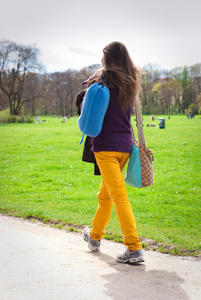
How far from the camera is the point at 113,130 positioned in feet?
11.7

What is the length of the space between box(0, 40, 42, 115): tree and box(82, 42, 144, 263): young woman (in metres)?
40.0

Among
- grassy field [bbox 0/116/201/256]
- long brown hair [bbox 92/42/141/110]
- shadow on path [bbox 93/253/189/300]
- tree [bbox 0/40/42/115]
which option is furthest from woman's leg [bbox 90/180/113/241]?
tree [bbox 0/40/42/115]

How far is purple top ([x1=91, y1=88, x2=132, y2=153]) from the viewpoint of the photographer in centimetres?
355

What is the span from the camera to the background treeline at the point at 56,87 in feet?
145

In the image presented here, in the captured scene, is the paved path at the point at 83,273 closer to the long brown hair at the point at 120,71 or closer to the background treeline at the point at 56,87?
the long brown hair at the point at 120,71

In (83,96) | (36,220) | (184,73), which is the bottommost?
(36,220)

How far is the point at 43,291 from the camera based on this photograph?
9.55 ft

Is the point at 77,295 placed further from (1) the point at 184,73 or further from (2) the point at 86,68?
(2) the point at 86,68

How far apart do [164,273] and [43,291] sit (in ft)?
3.73

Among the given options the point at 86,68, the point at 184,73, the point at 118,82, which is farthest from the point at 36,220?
the point at 86,68

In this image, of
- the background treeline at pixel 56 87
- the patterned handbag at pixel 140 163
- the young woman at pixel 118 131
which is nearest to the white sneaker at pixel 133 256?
the young woman at pixel 118 131

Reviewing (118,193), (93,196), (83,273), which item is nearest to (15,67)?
(93,196)

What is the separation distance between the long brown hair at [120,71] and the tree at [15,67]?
40.0 meters

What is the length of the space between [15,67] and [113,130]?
43625mm
